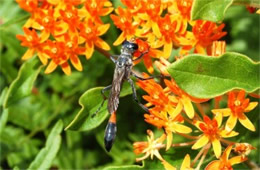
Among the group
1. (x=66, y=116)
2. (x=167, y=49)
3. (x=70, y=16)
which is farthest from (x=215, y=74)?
(x=66, y=116)

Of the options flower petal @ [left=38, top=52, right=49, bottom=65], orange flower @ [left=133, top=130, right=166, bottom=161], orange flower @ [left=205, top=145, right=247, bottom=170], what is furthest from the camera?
flower petal @ [left=38, top=52, right=49, bottom=65]

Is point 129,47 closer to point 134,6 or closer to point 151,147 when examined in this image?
point 134,6

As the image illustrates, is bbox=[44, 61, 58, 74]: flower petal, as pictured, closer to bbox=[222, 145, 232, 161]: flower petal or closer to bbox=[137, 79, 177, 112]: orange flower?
bbox=[137, 79, 177, 112]: orange flower

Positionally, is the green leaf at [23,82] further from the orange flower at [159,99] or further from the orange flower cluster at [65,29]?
the orange flower at [159,99]

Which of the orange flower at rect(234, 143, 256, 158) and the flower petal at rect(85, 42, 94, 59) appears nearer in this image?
the orange flower at rect(234, 143, 256, 158)

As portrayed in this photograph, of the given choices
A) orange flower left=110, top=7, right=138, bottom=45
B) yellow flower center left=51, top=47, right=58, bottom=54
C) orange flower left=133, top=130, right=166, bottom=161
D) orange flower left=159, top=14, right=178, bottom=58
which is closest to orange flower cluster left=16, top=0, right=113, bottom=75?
yellow flower center left=51, top=47, right=58, bottom=54

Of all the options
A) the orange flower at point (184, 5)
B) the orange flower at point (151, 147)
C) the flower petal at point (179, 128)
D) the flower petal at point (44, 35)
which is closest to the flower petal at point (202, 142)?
the flower petal at point (179, 128)
